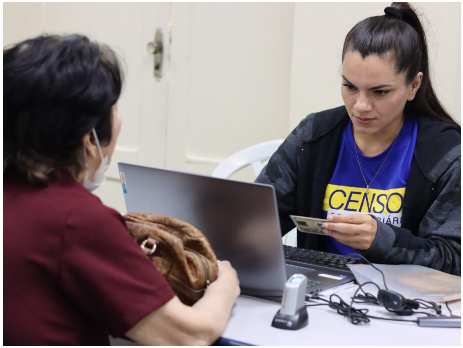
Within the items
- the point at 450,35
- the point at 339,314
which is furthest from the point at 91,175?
the point at 450,35

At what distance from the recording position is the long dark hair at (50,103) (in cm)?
117

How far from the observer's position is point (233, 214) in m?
1.48

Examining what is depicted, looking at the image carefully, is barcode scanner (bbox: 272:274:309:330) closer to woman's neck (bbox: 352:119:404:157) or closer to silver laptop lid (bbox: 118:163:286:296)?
silver laptop lid (bbox: 118:163:286:296)

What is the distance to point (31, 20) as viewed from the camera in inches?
176

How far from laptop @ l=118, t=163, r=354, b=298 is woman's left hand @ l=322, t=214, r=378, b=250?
0.09 m

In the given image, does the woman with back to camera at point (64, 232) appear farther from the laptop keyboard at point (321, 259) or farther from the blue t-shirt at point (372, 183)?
the blue t-shirt at point (372, 183)

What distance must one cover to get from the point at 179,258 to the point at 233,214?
0.21m

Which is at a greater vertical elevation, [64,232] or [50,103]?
[50,103]

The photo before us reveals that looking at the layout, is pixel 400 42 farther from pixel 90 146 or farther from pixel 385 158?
pixel 90 146

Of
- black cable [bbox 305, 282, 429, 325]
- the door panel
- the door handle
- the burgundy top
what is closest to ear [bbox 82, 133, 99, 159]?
the burgundy top

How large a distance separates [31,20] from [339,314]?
143 inches

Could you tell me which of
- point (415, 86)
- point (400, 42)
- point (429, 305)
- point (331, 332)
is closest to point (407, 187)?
point (415, 86)

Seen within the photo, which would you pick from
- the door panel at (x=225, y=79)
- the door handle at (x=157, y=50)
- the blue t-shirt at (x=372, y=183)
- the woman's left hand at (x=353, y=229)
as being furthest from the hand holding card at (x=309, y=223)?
the door handle at (x=157, y=50)

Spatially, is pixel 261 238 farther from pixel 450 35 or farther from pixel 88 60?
pixel 450 35
